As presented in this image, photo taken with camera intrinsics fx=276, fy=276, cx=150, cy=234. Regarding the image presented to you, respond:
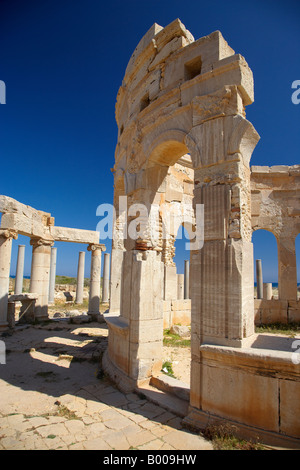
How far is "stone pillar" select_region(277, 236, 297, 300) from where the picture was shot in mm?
11094

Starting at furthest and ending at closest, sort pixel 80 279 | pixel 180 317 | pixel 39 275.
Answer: pixel 80 279
pixel 39 275
pixel 180 317

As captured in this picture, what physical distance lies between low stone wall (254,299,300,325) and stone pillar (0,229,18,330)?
32.2 ft

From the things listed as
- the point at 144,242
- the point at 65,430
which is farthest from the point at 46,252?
the point at 65,430

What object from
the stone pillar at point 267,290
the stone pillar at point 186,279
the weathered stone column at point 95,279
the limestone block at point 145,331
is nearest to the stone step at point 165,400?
the limestone block at point 145,331

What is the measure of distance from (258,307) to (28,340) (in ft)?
28.8

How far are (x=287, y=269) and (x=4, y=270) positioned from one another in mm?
11102

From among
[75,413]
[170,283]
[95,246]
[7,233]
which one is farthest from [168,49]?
[95,246]

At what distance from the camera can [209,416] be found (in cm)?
349

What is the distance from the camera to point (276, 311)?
36.7ft

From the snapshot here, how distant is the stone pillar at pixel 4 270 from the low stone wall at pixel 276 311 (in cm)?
982

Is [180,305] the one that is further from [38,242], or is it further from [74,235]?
[38,242]

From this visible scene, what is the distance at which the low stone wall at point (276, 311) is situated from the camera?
10938 millimetres

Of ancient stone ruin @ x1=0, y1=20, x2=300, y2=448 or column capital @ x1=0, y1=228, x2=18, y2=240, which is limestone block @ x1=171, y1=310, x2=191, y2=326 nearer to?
ancient stone ruin @ x1=0, y1=20, x2=300, y2=448

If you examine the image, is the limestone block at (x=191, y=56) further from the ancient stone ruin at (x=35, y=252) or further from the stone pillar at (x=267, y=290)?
the stone pillar at (x=267, y=290)
